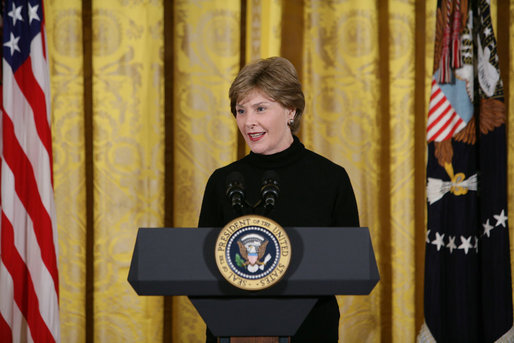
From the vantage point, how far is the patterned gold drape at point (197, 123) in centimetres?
271

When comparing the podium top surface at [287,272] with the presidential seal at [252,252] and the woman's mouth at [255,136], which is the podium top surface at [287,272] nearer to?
the presidential seal at [252,252]

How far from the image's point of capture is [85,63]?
2.76 metres

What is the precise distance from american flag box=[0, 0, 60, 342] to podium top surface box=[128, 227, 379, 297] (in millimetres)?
1398

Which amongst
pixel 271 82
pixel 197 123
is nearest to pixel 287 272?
pixel 271 82

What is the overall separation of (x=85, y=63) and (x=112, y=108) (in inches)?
12.9

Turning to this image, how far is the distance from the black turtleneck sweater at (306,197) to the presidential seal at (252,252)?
1.09 feet

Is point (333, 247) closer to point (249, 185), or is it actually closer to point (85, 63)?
point (249, 185)

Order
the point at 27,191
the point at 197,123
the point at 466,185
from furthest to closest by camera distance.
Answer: the point at 197,123 → the point at 466,185 → the point at 27,191

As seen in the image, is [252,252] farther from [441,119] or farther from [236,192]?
[441,119]

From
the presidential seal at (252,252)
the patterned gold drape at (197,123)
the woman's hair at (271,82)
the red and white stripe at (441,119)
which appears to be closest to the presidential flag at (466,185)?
the red and white stripe at (441,119)

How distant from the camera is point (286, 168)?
166cm

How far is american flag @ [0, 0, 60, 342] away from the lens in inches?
93.9

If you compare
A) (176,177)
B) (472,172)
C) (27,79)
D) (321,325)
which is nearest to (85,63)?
(27,79)

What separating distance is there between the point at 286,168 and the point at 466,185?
136 centimetres
